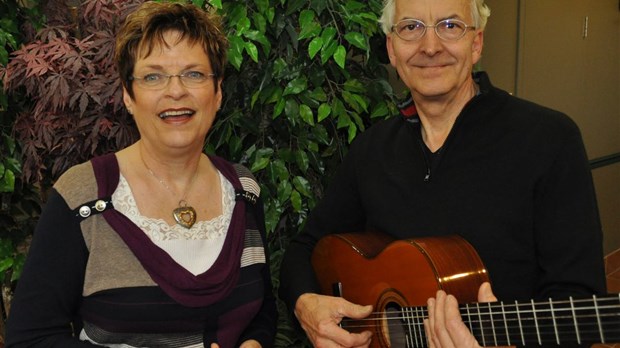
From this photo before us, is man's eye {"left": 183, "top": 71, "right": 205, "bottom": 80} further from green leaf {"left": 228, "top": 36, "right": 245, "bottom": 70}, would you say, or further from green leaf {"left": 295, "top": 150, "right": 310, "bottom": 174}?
green leaf {"left": 295, "top": 150, "right": 310, "bottom": 174}

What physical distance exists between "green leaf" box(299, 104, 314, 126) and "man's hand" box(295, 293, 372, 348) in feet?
2.17

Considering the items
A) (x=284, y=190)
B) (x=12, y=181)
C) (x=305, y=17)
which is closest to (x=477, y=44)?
(x=305, y=17)

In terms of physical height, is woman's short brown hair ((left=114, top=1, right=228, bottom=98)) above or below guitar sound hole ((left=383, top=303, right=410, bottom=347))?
above

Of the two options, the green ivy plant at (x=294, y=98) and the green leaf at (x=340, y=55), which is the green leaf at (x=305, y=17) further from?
the green leaf at (x=340, y=55)

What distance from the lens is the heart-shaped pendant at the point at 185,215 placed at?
1.65m

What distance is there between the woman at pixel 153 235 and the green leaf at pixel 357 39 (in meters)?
0.65

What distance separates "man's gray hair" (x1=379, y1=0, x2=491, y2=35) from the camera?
172 cm

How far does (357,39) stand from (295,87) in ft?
0.83

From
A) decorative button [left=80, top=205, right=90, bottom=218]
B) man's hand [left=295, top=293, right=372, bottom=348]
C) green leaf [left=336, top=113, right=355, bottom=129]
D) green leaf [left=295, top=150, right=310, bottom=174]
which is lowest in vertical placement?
man's hand [left=295, top=293, right=372, bottom=348]

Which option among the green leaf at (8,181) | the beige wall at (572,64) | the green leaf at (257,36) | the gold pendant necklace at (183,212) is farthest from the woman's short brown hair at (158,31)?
the beige wall at (572,64)

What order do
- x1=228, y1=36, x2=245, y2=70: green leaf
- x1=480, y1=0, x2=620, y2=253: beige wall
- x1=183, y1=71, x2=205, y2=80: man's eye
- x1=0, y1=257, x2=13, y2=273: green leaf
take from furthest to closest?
1. x1=480, y1=0, x2=620, y2=253: beige wall
2. x1=0, y1=257, x2=13, y2=273: green leaf
3. x1=228, y1=36, x2=245, y2=70: green leaf
4. x1=183, y1=71, x2=205, y2=80: man's eye

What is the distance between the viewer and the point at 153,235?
1611mm

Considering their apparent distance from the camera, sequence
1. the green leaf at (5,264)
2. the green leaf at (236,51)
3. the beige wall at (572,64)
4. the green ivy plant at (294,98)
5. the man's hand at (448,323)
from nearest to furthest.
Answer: the man's hand at (448,323), the green leaf at (236,51), the green ivy plant at (294,98), the green leaf at (5,264), the beige wall at (572,64)

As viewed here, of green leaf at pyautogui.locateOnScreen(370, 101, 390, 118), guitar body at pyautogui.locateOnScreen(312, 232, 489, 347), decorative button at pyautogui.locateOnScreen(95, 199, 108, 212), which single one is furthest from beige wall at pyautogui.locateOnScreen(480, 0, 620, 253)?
decorative button at pyautogui.locateOnScreen(95, 199, 108, 212)
